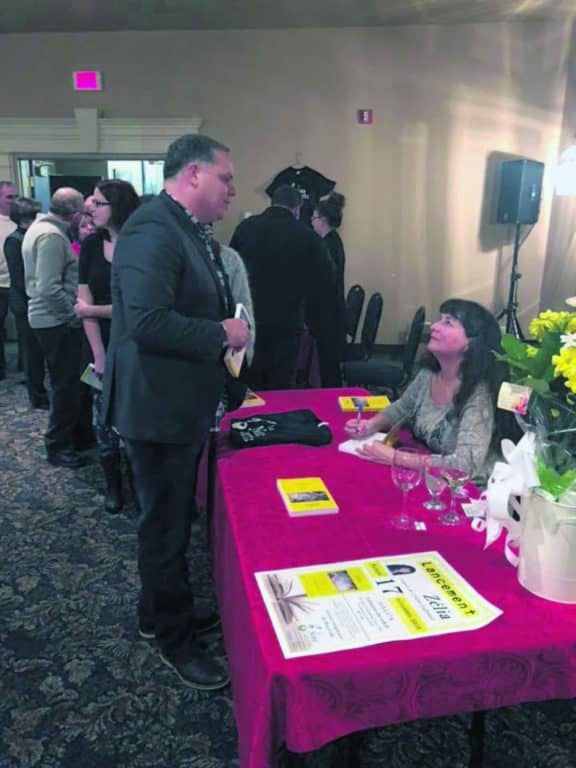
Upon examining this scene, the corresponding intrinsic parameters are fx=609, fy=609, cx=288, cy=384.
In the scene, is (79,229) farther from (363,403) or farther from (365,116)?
(365,116)

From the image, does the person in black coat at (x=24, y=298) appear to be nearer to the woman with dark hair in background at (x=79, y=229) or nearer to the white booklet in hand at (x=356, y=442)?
the woman with dark hair in background at (x=79, y=229)

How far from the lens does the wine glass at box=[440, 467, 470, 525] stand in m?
1.41

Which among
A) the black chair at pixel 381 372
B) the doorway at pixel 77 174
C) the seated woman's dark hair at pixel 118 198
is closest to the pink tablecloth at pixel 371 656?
the seated woman's dark hair at pixel 118 198

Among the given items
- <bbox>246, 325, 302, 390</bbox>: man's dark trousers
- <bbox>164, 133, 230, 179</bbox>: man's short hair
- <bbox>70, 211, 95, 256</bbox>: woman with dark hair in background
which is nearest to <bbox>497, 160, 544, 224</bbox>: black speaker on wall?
<bbox>246, 325, 302, 390</bbox>: man's dark trousers

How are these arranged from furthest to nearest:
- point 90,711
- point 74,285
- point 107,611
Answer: point 74,285
point 107,611
point 90,711

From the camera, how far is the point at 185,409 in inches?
62.3

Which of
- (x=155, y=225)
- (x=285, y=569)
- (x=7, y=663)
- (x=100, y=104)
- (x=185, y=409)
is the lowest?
(x=7, y=663)

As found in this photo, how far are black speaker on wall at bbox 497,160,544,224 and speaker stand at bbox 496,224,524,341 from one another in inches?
5.1

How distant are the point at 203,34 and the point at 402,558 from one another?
5.72 meters

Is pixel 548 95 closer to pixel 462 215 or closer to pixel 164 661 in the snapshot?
pixel 462 215

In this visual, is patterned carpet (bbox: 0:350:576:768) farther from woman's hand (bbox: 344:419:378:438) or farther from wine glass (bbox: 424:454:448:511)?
woman's hand (bbox: 344:419:378:438)

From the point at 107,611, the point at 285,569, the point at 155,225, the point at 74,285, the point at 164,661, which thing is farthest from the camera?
the point at 74,285

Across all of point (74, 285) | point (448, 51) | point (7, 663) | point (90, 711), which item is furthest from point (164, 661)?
point (448, 51)

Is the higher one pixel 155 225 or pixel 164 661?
pixel 155 225
